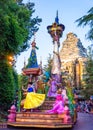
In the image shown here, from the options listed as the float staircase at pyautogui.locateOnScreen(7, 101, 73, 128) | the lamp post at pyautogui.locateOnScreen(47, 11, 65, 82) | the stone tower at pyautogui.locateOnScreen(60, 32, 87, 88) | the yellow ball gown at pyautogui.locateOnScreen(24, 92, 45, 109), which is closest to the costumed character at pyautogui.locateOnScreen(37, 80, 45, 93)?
the lamp post at pyautogui.locateOnScreen(47, 11, 65, 82)

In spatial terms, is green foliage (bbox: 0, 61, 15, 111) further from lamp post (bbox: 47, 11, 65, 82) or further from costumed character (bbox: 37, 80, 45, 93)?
lamp post (bbox: 47, 11, 65, 82)

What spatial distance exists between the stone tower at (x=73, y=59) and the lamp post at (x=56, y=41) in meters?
42.2

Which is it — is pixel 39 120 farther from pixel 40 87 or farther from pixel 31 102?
pixel 40 87

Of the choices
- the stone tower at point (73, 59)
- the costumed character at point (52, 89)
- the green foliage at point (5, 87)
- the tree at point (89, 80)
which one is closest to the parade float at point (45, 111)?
the costumed character at point (52, 89)

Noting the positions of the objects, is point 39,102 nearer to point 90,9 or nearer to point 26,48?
point 90,9

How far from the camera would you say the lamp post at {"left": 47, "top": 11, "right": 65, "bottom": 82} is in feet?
78.3

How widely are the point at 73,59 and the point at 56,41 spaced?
50823 millimetres

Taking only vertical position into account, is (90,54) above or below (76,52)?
below

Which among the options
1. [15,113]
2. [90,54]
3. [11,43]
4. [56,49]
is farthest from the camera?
[90,54]

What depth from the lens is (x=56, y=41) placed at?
982 inches

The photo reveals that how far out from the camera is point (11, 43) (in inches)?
805

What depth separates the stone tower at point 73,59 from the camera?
233 feet

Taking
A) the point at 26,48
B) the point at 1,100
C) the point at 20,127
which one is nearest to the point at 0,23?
the point at 1,100

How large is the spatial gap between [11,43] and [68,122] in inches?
330
